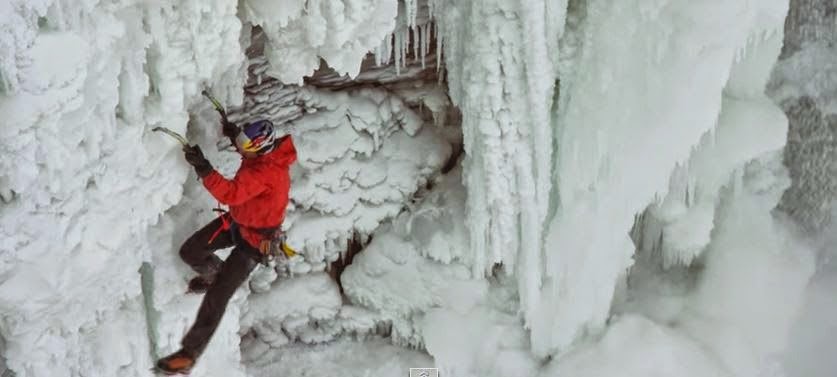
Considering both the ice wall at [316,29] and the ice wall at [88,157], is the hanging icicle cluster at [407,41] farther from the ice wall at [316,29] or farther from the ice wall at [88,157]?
the ice wall at [88,157]

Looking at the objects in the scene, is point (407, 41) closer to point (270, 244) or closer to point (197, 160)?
point (270, 244)

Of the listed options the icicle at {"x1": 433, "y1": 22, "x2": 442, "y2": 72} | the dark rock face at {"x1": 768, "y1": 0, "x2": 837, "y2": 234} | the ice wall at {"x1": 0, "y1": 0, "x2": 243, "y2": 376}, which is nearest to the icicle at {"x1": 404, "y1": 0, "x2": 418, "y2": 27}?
the icicle at {"x1": 433, "y1": 22, "x2": 442, "y2": 72}

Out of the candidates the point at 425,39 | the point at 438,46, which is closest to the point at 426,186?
the point at 425,39

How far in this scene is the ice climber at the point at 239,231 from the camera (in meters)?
3.31

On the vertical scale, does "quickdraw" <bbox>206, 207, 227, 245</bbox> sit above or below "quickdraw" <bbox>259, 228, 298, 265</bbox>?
above

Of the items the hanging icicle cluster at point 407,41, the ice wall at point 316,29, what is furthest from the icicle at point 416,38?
the ice wall at point 316,29

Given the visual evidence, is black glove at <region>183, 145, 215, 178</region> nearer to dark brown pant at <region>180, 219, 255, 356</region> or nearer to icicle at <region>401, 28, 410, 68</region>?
Result: dark brown pant at <region>180, 219, 255, 356</region>

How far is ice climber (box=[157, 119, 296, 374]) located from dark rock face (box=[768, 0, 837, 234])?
2998 mm

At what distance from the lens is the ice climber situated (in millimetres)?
3311

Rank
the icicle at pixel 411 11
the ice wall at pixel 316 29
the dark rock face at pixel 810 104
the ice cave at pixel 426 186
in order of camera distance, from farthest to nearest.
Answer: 1. the dark rock face at pixel 810 104
2. the icicle at pixel 411 11
3. the ice wall at pixel 316 29
4. the ice cave at pixel 426 186

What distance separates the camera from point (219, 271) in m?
3.61

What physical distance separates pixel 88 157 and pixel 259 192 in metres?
0.74

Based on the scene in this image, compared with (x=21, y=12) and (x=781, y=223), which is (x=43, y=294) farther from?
(x=781, y=223)

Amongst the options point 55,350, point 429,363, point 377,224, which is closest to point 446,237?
point 377,224
